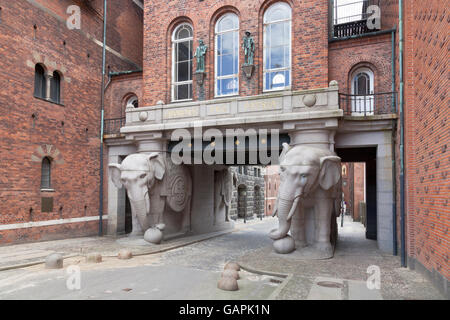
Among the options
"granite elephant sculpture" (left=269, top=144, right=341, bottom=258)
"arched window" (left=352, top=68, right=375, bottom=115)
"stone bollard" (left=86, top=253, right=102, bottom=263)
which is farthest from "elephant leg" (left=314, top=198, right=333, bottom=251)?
"stone bollard" (left=86, top=253, right=102, bottom=263)

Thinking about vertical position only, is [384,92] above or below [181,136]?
above

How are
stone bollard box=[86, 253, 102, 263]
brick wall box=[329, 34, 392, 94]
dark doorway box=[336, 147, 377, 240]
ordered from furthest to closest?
dark doorway box=[336, 147, 377, 240] < brick wall box=[329, 34, 392, 94] < stone bollard box=[86, 253, 102, 263]

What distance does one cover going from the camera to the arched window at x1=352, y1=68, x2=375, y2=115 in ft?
43.0

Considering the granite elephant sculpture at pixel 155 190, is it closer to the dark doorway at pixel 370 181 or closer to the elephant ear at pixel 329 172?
the elephant ear at pixel 329 172

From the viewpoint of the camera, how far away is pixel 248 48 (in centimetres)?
1410

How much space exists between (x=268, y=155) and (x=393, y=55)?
5.61 meters

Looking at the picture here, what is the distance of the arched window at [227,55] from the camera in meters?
14.8

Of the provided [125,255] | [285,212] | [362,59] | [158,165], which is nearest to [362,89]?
[362,59]

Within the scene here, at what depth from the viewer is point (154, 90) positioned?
617 inches

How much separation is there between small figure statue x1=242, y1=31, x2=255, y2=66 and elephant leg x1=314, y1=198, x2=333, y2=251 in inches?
249

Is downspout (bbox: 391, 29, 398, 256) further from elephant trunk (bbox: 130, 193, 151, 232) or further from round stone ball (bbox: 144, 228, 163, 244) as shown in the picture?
elephant trunk (bbox: 130, 193, 151, 232)
